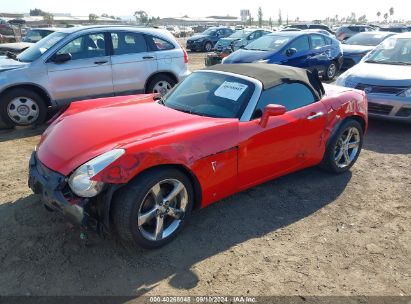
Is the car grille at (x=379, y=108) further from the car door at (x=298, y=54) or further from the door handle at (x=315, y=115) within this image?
the car door at (x=298, y=54)

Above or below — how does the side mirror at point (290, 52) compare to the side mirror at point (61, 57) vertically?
below

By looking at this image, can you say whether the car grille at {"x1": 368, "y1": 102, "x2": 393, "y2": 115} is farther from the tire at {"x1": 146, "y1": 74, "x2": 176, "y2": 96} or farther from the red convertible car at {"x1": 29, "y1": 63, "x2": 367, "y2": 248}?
the tire at {"x1": 146, "y1": 74, "x2": 176, "y2": 96}

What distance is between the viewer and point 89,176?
2805 mm

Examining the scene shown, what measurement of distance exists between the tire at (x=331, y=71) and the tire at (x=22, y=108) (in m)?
8.26

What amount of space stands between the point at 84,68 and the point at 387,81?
17.9 ft

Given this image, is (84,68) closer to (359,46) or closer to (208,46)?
(359,46)

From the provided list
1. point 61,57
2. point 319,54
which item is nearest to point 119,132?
point 61,57

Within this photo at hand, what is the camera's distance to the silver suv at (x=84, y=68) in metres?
6.31

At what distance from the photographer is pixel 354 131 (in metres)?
4.80

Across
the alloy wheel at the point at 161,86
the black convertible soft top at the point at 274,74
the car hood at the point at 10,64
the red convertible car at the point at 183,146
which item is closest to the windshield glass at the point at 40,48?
the car hood at the point at 10,64

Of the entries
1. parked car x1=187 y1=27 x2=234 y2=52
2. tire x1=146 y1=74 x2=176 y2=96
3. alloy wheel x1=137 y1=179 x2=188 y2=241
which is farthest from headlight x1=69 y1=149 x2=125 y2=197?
parked car x1=187 y1=27 x2=234 y2=52

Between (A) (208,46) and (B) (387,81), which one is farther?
(A) (208,46)

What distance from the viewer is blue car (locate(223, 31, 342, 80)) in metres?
9.75

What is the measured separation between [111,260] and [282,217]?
5.72 feet
